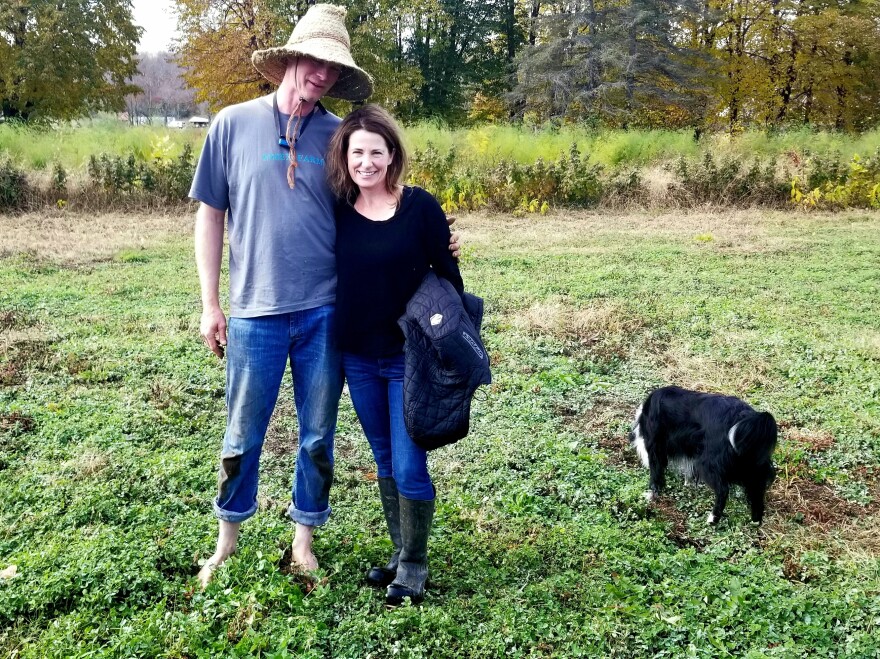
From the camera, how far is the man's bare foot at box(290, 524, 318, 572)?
2.75 meters

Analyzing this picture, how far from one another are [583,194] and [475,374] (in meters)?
11.7

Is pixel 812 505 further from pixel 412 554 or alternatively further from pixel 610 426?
pixel 412 554

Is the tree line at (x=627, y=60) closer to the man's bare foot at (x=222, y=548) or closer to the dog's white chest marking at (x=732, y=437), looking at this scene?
the dog's white chest marking at (x=732, y=437)

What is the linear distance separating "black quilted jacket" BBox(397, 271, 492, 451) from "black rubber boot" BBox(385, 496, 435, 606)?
31 centimetres

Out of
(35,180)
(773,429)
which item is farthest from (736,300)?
(35,180)

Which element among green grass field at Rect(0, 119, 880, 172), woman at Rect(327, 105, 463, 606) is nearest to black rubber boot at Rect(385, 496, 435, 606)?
woman at Rect(327, 105, 463, 606)

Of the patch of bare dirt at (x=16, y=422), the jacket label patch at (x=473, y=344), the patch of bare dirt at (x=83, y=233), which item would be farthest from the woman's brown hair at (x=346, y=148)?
the patch of bare dirt at (x=83, y=233)

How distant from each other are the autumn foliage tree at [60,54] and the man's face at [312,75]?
2465 cm

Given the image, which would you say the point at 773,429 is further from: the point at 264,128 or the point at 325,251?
the point at 264,128

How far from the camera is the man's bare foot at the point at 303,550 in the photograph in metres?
2.75

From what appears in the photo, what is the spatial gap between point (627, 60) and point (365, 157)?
2279 centimetres

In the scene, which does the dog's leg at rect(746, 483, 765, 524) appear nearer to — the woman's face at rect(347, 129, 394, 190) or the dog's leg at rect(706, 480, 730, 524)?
the dog's leg at rect(706, 480, 730, 524)

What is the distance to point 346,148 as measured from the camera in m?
2.40

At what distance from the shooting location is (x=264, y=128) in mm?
2396
